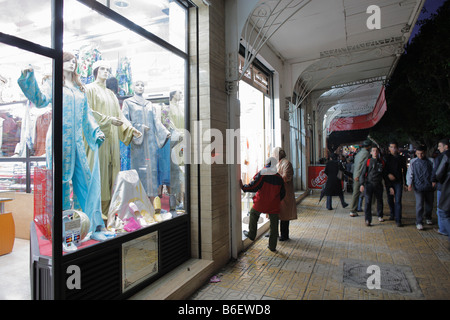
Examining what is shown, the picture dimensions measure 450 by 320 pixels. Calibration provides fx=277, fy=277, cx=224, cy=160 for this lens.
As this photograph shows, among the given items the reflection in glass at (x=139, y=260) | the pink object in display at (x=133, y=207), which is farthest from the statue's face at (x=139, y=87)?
the reflection in glass at (x=139, y=260)

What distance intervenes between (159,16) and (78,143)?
6.15 ft

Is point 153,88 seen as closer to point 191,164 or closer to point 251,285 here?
point 191,164

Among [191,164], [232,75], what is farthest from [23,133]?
[232,75]

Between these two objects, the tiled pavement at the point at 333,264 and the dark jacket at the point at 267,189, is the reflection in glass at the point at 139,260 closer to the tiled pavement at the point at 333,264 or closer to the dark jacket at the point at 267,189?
the tiled pavement at the point at 333,264

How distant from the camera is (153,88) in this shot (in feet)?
A: 10.8

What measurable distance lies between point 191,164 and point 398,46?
6.66m

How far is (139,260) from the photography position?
2.81 m

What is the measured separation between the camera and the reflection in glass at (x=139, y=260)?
2664mm

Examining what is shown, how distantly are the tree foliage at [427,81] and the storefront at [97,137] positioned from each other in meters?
10.0

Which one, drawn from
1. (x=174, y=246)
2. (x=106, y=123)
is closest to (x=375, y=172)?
(x=174, y=246)

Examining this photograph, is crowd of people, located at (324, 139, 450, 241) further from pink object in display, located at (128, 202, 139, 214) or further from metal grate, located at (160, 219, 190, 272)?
pink object in display, located at (128, 202, 139, 214)
